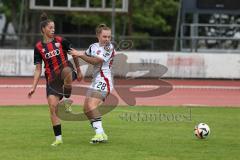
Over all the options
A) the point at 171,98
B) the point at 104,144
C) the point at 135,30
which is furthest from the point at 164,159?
the point at 135,30

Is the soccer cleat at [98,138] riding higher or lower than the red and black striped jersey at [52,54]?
lower

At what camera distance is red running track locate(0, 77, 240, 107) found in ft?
76.3

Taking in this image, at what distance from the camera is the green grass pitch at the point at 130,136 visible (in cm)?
1162

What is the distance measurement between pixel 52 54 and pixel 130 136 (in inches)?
98.1

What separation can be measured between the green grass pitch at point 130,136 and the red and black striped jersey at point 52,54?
133 cm

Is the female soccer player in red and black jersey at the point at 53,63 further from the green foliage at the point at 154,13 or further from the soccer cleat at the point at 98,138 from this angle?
the green foliage at the point at 154,13

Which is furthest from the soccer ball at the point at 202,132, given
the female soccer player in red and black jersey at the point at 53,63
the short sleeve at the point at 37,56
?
the short sleeve at the point at 37,56

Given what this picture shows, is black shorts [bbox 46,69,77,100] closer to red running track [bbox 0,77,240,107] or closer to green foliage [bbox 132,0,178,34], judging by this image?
red running track [bbox 0,77,240,107]

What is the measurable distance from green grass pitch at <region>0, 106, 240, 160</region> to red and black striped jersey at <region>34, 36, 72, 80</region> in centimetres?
133

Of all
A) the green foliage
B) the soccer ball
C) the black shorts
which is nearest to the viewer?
the black shorts

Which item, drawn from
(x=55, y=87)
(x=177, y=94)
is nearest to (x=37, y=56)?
(x=55, y=87)

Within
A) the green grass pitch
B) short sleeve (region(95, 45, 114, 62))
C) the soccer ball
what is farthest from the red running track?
short sleeve (region(95, 45, 114, 62))

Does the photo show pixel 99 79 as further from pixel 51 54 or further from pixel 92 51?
pixel 51 54

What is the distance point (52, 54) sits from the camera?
12.6 meters
